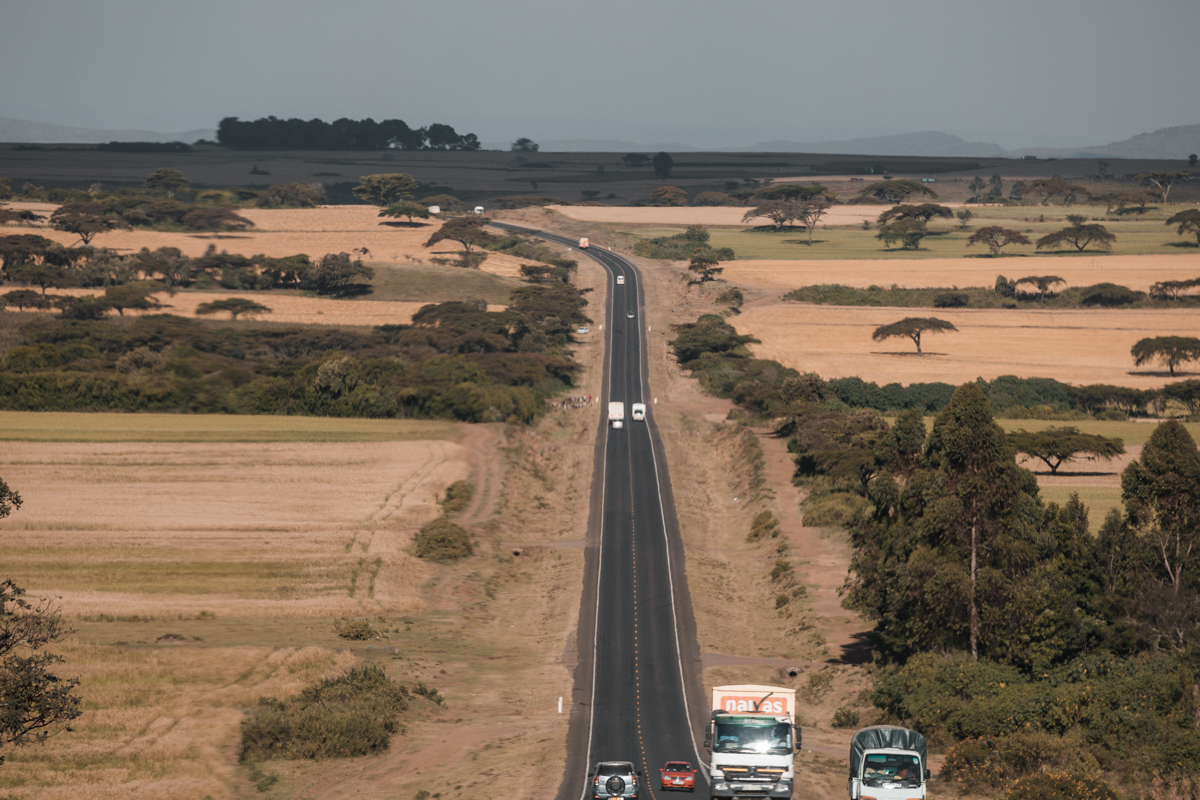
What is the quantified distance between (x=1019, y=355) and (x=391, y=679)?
345 feet

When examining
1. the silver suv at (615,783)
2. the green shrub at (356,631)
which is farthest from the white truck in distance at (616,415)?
the silver suv at (615,783)

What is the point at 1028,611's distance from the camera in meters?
45.7

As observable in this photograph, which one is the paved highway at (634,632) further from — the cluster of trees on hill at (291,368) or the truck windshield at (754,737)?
the cluster of trees on hill at (291,368)

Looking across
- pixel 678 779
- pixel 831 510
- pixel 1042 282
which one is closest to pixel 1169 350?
pixel 1042 282

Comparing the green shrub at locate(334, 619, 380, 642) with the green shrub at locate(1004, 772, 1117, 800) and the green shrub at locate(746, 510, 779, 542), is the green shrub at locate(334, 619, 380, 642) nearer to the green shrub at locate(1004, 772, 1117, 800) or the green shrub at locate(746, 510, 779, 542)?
the green shrub at locate(746, 510, 779, 542)

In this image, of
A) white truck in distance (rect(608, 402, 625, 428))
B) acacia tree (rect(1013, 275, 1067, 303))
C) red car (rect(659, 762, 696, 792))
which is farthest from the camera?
acacia tree (rect(1013, 275, 1067, 303))

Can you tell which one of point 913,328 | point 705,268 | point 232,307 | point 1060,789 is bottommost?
point 1060,789

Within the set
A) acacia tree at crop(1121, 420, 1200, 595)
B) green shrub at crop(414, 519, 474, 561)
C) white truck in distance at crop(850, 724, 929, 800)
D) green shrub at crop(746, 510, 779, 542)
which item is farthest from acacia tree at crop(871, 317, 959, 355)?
white truck in distance at crop(850, 724, 929, 800)

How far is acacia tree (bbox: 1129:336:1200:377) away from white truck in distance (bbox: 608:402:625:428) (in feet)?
196

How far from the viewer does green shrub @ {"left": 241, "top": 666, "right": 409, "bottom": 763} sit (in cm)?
4281

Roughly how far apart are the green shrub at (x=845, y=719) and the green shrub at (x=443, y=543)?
33.9 metres

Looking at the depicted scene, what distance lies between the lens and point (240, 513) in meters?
80.5

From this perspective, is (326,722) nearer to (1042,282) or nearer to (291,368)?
(291,368)

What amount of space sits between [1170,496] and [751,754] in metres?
23.4
